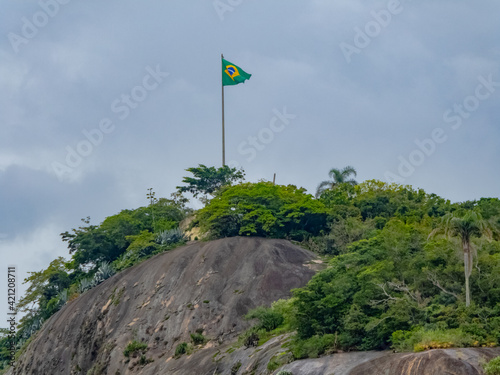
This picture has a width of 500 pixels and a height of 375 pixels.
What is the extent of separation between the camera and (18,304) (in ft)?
193

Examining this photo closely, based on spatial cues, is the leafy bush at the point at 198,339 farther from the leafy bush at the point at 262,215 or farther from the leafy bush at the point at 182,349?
the leafy bush at the point at 262,215

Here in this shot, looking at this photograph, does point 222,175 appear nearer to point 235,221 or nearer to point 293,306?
point 235,221

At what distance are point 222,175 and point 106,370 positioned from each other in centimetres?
2360

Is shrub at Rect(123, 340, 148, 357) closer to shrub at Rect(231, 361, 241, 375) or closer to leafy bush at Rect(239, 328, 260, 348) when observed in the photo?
leafy bush at Rect(239, 328, 260, 348)

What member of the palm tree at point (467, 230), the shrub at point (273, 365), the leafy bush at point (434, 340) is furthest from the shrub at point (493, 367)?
the shrub at point (273, 365)

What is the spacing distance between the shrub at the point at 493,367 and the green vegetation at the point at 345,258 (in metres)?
2.58

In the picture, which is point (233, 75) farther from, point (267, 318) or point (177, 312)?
point (267, 318)

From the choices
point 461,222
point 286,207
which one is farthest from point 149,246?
point 461,222

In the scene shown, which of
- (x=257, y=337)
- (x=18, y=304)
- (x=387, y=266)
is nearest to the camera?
(x=387, y=266)

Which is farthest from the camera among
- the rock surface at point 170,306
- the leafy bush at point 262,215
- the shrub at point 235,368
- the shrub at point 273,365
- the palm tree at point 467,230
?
the leafy bush at point 262,215

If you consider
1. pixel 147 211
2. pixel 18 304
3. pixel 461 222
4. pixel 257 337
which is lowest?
pixel 257 337

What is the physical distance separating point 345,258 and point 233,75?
96.2 feet

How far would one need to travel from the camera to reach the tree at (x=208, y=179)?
61.4 metres

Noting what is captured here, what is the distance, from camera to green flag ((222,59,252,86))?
6084cm
